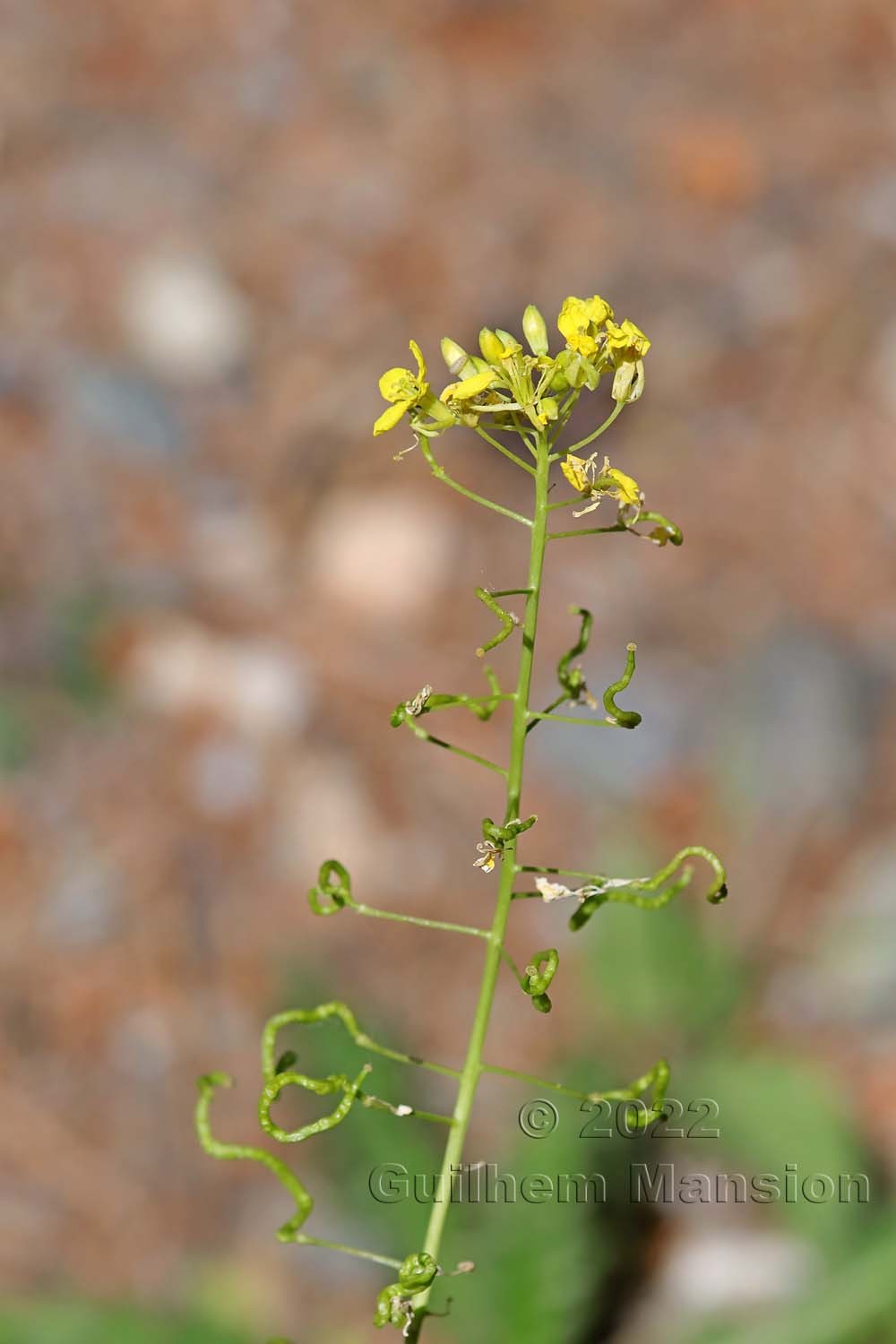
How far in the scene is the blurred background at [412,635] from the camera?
3.02 m

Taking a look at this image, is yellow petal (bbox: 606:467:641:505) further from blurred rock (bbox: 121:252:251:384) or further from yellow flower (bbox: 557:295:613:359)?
blurred rock (bbox: 121:252:251:384)

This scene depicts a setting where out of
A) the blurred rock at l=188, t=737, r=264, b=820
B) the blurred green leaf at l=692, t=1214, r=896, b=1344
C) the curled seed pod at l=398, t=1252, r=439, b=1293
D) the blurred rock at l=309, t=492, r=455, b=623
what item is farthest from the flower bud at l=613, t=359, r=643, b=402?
the blurred rock at l=309, t=492, r=455, b=623

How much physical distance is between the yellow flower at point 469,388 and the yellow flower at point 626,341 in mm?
100

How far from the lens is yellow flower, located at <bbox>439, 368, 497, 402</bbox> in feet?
3.74

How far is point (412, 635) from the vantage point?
419cm

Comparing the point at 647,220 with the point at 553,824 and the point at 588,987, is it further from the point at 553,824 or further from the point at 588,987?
the point at 588,987

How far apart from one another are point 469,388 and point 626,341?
0.13m

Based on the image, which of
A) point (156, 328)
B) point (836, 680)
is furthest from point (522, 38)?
point (836, 680)

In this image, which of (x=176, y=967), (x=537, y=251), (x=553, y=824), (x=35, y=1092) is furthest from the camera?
(x=537, y=251)

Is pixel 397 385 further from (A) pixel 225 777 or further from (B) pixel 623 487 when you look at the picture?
(A) pixel 225 777

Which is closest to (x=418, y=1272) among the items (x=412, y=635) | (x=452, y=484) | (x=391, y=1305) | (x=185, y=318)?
(x=391, y=1305)

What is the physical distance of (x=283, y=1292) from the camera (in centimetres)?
296

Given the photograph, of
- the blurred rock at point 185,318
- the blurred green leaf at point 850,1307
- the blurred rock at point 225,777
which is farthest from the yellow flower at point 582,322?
the blurred rock at point 185,318

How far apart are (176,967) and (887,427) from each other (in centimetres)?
280
